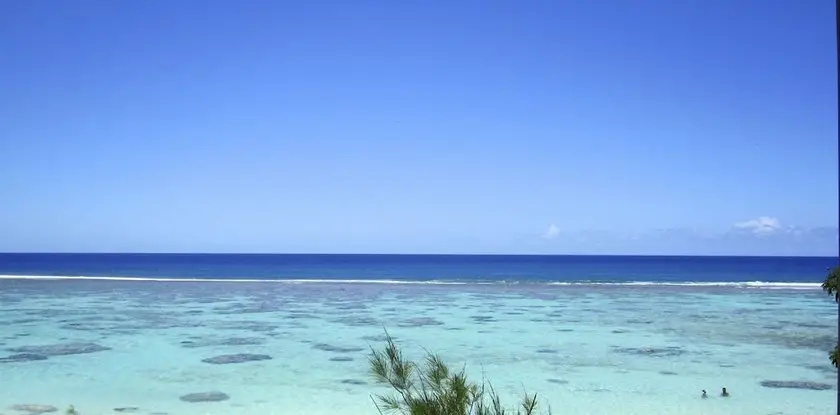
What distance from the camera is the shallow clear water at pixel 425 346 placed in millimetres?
10734

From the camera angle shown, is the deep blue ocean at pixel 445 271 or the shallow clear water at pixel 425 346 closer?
the shallow clear water at pixel 425 346

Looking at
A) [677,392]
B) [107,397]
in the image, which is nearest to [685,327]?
[677,392]

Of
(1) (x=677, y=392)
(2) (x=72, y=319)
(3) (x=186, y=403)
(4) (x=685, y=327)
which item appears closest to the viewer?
(3) (x=186, y=403)

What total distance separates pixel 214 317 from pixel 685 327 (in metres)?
12.1

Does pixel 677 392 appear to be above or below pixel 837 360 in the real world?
below

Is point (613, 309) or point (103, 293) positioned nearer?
point (613, 309)

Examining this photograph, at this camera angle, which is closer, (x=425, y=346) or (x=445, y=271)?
(x=425, y=346)

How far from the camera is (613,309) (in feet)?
78.1

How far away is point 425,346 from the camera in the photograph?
15.7 m

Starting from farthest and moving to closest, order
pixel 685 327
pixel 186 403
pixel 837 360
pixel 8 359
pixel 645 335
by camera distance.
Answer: pixel 685 327 < pixel 645 335 < pixel 8 359 < pixel 186 403 < pixel 837 360

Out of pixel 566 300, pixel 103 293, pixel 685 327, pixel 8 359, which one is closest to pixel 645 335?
pixel 685 327

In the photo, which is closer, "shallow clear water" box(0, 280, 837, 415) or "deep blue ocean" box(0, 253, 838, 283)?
"shallow clear water" box(0, 280, 837, 415)

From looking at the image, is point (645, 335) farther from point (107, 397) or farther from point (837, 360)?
point (837, 360)

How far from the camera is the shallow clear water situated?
1073 cm
